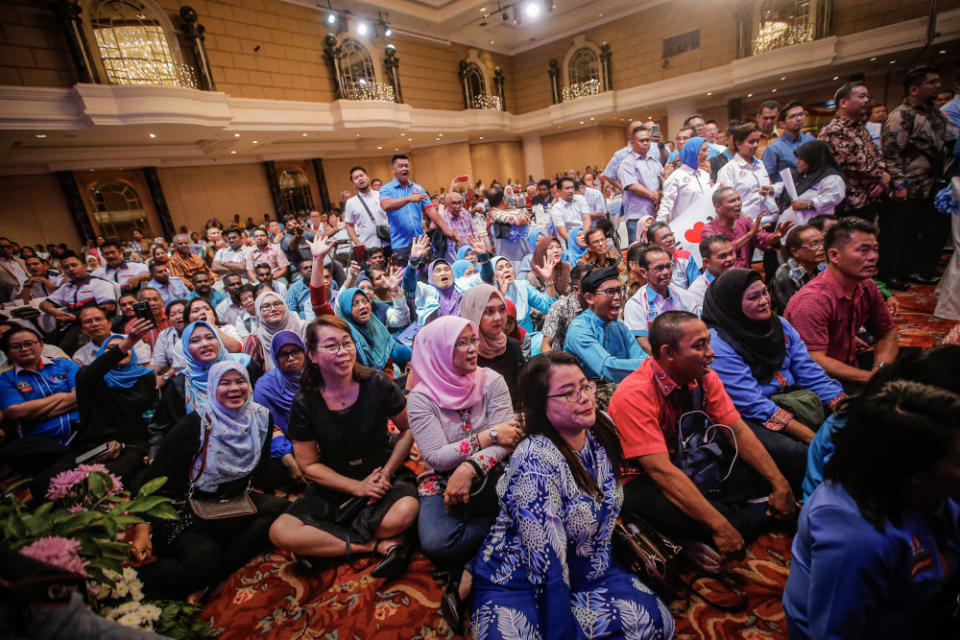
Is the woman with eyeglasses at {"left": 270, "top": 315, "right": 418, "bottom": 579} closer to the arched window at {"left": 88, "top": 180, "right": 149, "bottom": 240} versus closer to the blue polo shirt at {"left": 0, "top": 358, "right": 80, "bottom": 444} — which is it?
the blue polo shirt at {"left": 0, "top": 358, "right": 80, "bottom": 444}

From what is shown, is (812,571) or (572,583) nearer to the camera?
(812,571)

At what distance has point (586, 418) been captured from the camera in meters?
1.35

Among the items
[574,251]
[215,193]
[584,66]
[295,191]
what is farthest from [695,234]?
[584,66]

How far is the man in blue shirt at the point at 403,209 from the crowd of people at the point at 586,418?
863 millimetres

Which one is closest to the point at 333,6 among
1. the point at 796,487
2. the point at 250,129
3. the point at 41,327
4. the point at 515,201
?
the point at 250,129

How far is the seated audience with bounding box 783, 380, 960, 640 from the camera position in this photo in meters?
0.88

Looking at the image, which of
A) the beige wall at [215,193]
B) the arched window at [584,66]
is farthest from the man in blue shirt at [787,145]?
the arched window at [584,66]

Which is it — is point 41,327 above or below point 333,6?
below

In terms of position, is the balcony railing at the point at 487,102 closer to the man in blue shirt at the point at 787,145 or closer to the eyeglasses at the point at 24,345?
the man in blue shirt at the point at 787,145

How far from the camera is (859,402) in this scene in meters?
1.00

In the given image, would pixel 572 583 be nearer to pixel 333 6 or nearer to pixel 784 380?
pixel 784 380

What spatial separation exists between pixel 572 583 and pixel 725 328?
1.41 meters

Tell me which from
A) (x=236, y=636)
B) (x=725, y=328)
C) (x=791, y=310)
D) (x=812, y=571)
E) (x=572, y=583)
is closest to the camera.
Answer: (x=812, y=571)

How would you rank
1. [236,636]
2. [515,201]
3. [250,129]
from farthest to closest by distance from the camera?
[250,129] → [515,201] → [236,636]
